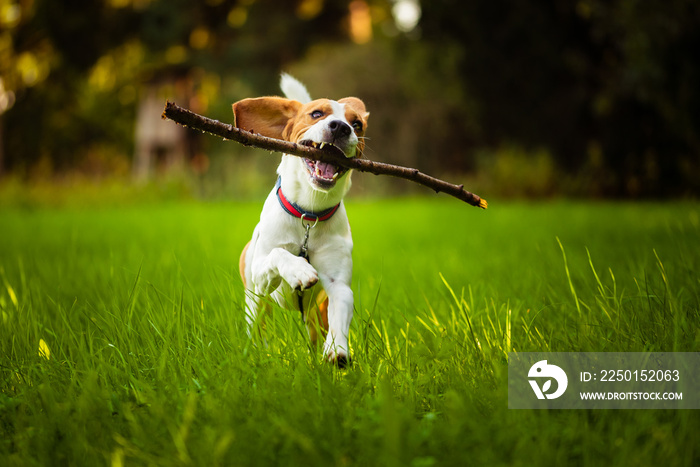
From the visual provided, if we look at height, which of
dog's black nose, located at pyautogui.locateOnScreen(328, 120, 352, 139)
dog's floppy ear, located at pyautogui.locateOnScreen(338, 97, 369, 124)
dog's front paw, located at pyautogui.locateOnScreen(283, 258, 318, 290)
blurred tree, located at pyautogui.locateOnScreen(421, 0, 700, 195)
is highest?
blurred tree, located at pyautogui.locateOnScreen(421, 0, 700, 195)

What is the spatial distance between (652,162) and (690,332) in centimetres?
1225

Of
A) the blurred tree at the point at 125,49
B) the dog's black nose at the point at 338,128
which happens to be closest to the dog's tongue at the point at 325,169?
the dog's black nose at the point at 338,128

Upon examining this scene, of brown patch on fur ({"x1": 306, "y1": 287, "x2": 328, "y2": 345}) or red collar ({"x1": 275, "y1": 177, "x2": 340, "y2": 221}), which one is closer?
red collar ({"x1": 275, "y1": 177, "x2": 340, "y2": 221})

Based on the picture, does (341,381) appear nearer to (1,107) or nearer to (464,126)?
(464,126)

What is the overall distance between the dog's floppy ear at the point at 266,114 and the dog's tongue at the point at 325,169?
58 centimetres

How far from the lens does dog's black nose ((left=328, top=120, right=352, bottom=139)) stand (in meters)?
2.68

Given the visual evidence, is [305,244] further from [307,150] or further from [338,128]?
[338,128]

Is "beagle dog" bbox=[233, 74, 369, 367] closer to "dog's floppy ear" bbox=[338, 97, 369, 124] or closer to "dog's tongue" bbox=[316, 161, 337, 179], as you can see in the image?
"dog's tongue" bbox=[316, 161, 337, 179]

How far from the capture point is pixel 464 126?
60.5 feet

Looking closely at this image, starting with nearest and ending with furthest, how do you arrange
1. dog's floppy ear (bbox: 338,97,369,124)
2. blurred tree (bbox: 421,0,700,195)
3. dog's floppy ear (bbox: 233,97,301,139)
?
dog's floppy ear (bbox: 233,97,301,139)
dog's floppy ear (bbox: 338,97,369,124)
blurred tree (bbox: 421,0,700,195)

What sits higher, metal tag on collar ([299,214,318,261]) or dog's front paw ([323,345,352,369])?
metal tag on collar ([299,214,318,261])

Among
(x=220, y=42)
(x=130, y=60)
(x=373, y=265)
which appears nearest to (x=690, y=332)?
(x=373, y=265)

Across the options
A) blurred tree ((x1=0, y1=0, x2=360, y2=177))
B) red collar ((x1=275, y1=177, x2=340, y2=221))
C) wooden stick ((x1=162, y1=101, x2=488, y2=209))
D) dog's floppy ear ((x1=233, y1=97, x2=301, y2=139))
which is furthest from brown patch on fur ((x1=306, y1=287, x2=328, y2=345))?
blurred tree ((x1=0, y1=0, x2=360, y2=177))
